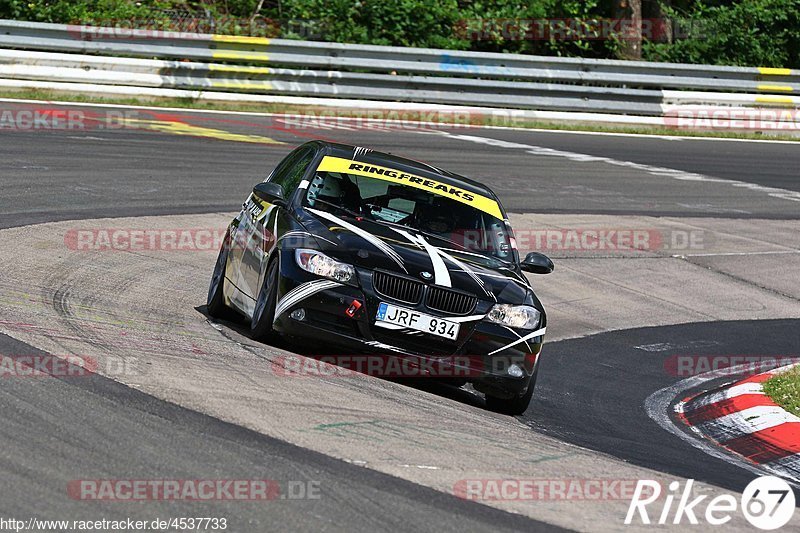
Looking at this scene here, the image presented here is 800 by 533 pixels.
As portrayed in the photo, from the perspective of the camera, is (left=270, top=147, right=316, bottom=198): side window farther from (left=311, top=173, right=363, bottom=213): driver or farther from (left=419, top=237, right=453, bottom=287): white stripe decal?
(left=419, top=237, right=453, bottom=287): white stripe decal

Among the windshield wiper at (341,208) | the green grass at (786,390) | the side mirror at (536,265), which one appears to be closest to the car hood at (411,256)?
the windshield wiper at (341,208)

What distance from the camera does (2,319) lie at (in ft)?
25.7

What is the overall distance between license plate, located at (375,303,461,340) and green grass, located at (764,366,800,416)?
2.61 metres

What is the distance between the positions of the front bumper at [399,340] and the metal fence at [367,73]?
1438cm

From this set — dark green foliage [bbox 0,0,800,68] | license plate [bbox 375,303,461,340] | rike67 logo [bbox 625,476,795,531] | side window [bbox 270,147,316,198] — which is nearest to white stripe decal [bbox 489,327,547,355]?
license plate [bbox 375,303,461,340]

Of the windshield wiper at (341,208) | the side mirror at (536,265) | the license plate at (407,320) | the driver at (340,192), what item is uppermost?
the driver at (340,192)

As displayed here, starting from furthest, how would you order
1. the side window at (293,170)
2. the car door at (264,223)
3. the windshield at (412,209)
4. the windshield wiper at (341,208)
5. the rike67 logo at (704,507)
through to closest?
1. the side window at (293,170)
2. the windshield at (412,209)
3. the windshield wiper at (341,208)
4. the car door at (264,223)
5. the rike67 logo at (704,507)

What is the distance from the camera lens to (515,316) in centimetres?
829

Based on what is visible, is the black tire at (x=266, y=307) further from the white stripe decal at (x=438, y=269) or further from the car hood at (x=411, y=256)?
the white stripe decal at (x=438, y=269)

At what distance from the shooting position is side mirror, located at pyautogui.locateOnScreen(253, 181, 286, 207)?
9.08 meters

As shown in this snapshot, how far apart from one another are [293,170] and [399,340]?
2.24 metres

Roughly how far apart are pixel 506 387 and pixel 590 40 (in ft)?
70.4

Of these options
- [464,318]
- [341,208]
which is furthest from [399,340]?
[341,208]

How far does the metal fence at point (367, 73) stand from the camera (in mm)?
21594
